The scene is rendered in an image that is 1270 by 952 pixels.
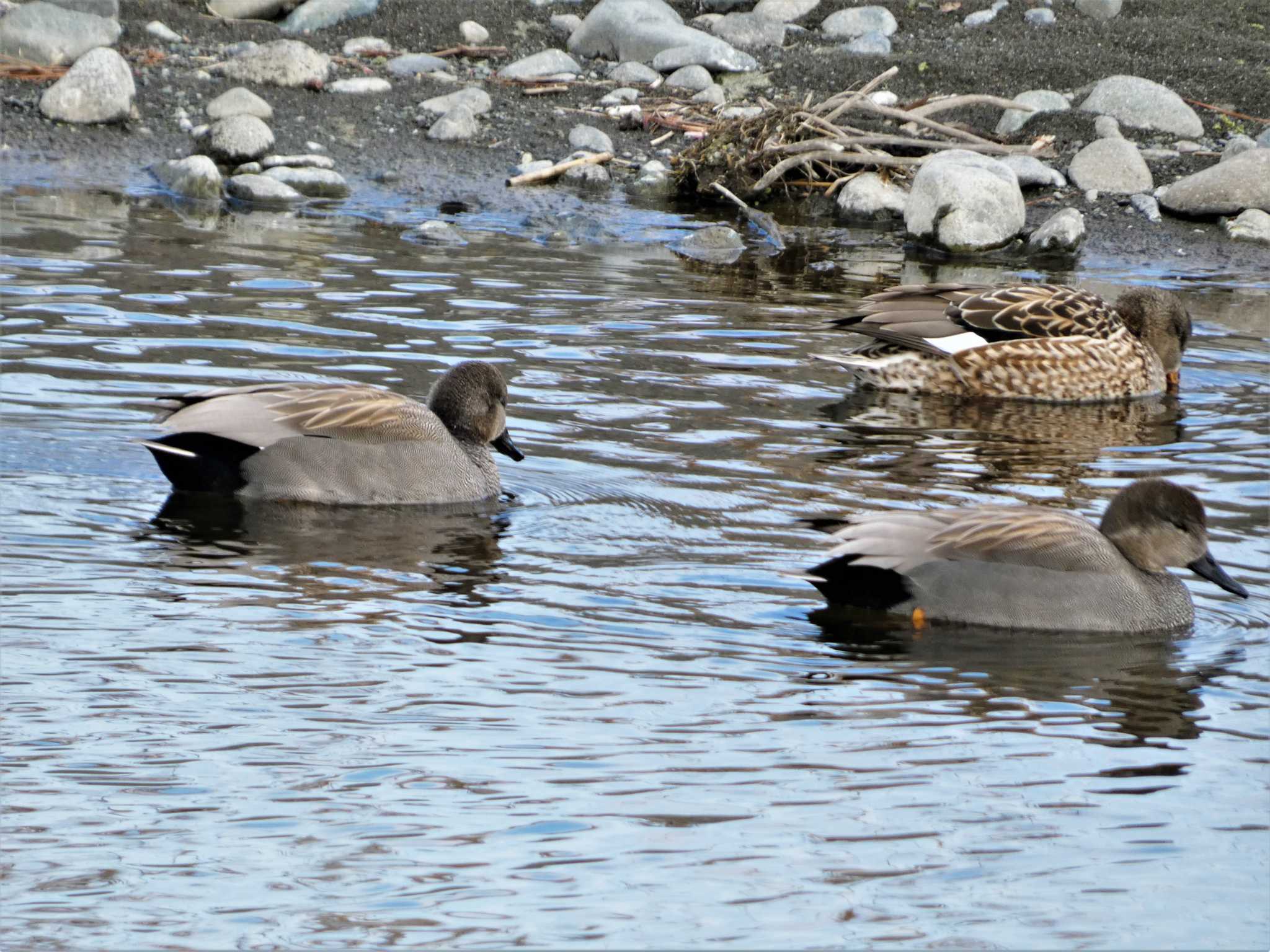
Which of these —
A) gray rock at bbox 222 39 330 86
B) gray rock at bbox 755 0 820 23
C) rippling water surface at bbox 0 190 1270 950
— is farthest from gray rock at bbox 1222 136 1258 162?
gray rock at bbox 222 39 330 86

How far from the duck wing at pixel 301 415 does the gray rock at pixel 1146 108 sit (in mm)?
10916

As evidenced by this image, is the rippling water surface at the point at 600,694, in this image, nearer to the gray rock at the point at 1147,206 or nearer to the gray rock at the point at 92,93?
the gray rock at the point at 1147,206

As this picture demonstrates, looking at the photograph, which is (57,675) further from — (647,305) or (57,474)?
(647,305)

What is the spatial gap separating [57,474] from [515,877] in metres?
4.07

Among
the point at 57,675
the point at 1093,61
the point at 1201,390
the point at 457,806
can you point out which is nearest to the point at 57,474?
the point at 57,675

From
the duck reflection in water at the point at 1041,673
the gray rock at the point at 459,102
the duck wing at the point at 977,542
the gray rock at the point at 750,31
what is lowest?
the duck reflection in water at the point at 1041,673

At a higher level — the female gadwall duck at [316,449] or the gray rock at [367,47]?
the gray rock at [367,47]

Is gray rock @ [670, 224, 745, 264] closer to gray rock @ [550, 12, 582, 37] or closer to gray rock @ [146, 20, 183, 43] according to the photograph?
gray rock @ [550, 12, 582, 37]

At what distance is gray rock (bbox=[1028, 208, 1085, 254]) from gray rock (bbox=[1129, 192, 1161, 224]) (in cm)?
98

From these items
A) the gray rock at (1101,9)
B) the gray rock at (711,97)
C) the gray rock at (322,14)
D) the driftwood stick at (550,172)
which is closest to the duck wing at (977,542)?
the driftwood stick at (550,172)

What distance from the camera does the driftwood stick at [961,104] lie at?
1638cm

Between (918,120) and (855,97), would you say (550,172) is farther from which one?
(918,120)

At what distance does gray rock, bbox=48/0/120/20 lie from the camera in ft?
58.7

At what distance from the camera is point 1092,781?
16.3 ft
